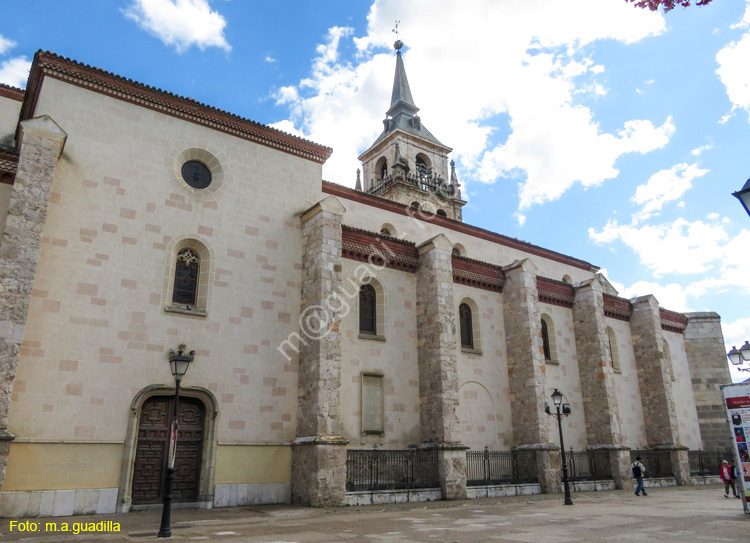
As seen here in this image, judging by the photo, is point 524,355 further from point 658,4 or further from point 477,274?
point 658,4

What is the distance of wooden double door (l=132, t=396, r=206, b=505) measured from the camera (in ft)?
47.6

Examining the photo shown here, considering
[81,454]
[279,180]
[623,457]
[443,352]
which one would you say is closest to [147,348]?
[81,454]

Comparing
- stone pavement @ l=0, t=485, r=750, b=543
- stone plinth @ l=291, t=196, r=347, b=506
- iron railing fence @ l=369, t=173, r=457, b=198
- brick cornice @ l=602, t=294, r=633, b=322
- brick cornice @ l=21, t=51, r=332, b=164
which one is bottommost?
stone pavement @ l=0, t=485, r=750, b=543

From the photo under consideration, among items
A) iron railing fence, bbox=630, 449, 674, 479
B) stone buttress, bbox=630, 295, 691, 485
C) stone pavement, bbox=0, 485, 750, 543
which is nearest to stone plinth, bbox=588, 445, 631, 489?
iron railing fence, bbox=630, 449, 674, 479

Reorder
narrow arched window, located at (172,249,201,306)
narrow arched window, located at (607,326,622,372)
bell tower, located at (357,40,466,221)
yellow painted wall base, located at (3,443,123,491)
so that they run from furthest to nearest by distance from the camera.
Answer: bell tower, located at (357,40,466,221), narrow arched window, located at (607,326,622,372), narrow arched window, located at (172,249,201,306), yellow painted wall base, located at (3,443,123,491)

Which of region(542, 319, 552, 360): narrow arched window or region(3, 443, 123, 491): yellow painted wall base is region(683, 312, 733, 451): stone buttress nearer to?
region(542, 319, 552, 360): narrow arched window

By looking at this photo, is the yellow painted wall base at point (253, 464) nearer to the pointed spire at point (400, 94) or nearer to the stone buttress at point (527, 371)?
the stone buttress at point (527, 371)

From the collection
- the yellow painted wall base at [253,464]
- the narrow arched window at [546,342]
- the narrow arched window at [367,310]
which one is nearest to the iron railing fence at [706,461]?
the narrow arched window at [546,342]

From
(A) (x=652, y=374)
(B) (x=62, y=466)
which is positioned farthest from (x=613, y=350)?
Result: (B) (x=62, y=466)

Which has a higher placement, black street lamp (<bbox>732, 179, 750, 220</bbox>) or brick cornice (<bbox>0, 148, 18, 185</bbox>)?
brick cornice (<bbox>0, 148, 18, 185</bbox>)

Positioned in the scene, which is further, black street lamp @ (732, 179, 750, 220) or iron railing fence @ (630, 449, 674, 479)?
iron railing fence @ (630, 449, 674, 479)

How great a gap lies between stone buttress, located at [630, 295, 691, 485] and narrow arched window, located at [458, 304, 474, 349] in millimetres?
12025

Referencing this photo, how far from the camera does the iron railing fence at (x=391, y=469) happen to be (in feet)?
56.4

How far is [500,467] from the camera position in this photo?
69.7ft
